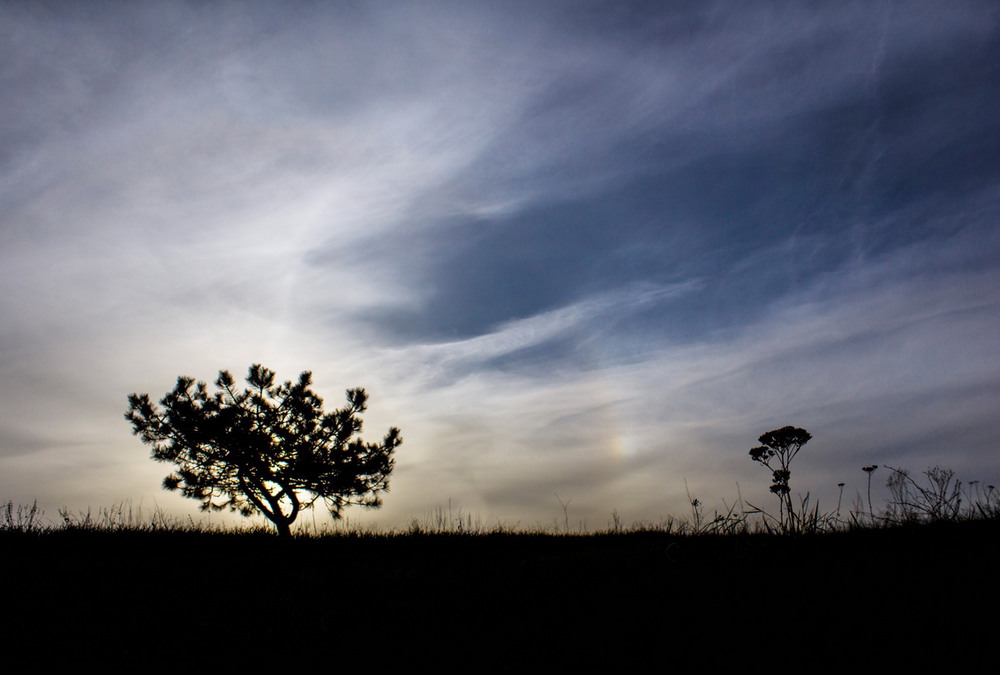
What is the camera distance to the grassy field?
11.9ft

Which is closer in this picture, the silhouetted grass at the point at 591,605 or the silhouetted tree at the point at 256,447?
the silhouetted grass at the point at 591,605

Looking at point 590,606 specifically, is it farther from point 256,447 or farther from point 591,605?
point 256,447

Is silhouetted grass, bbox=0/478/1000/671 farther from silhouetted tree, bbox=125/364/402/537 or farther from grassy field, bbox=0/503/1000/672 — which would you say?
silhouetted tree, bbox=125/364/402/537

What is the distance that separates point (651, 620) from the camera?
404 centimetres

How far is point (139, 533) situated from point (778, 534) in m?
11.0

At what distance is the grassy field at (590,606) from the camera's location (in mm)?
3615

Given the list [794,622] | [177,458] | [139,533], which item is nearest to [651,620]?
[794,622]

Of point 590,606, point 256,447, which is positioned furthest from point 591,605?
point 256,447

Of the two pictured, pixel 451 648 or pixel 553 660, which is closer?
pixel 553 660

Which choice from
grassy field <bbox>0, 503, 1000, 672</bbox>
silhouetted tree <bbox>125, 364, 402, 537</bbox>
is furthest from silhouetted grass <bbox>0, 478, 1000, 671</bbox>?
silhouetted tree <bbox>125, 364, 402, 537</bbox>

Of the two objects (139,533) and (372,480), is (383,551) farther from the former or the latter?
(372,480)

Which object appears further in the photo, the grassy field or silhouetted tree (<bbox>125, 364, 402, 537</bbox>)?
silhouetted tree (<bbox>125, 364, 402, 537</bbox>)

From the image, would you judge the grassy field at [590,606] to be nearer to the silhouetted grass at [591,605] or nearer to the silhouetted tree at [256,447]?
the silhouetted grass at [591,605]

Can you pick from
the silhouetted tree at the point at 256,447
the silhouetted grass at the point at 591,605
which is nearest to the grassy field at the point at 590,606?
the silhouetted grass at the point at 591,605
